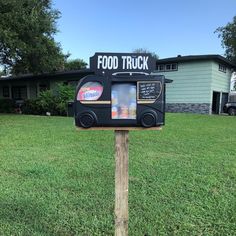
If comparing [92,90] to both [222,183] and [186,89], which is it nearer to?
[222,183]

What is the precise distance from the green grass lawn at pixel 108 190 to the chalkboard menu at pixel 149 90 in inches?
52.3

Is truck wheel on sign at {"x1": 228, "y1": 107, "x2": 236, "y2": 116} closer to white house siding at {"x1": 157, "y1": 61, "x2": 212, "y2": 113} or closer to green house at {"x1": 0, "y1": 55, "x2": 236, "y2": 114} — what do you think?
green house at {"x1": 0, "y1": 55, "x2": 236, "y2": 114}

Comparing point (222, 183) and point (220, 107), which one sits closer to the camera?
point (222, 183)

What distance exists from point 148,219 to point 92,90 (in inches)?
59.8

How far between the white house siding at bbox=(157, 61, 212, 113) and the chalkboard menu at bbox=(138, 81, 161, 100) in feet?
56.2

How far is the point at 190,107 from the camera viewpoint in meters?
19.3

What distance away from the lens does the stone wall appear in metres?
18.7

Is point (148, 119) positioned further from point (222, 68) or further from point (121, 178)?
point (222, 68)

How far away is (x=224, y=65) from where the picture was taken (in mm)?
20297

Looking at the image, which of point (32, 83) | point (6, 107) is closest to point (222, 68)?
point (32, 83)

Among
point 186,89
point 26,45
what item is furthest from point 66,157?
point 186,89

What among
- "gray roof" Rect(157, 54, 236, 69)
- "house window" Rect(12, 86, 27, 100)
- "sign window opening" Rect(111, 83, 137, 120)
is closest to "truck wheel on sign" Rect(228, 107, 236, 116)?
"gray roof" Rect(157, 54, 236, 69)

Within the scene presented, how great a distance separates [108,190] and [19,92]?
24.1m

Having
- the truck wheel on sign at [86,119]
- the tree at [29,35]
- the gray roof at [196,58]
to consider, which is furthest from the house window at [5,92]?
the truck wheel on sign at [86,119]
